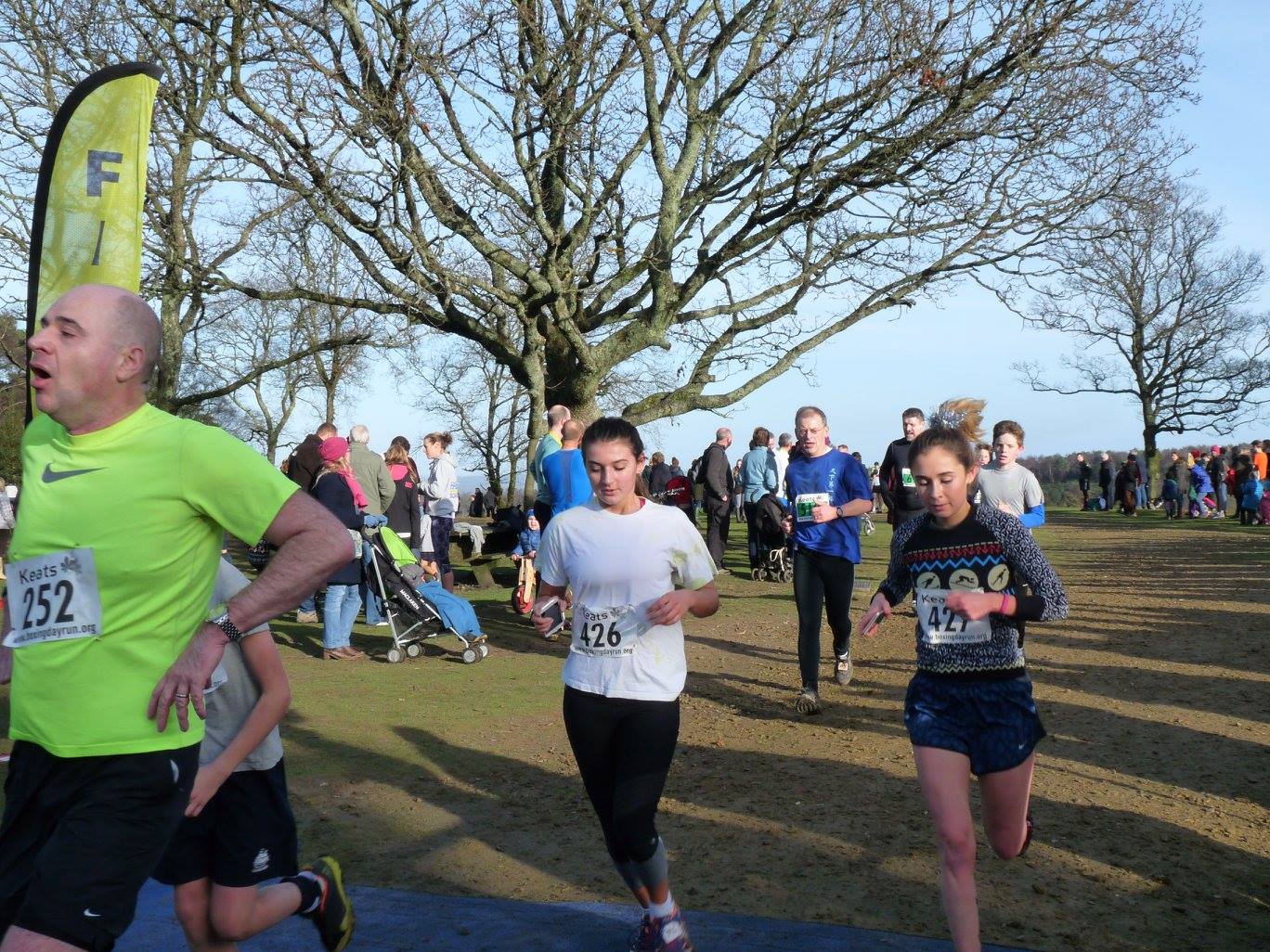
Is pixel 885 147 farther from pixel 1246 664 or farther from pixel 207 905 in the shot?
pixel 207 905

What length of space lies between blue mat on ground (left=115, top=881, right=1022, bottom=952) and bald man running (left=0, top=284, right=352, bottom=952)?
1.92 metres

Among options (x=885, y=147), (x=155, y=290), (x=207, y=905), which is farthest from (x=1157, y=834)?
(x=155, y=290)

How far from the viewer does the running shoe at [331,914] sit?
13.1 feet

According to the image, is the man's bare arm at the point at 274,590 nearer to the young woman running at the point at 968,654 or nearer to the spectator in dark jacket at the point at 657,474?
the young woman running at the point at 968,654

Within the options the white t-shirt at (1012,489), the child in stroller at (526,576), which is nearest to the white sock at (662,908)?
the white t-shirt at (1012,489)

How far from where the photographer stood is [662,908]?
172 inches

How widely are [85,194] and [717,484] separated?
44.2 feet

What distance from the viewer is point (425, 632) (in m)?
11.2

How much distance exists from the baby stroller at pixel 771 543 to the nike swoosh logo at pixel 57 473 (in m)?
14.4

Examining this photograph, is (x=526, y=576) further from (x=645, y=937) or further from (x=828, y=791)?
(x=645, y=937)

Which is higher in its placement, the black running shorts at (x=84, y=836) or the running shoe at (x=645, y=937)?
the black running shorts at (x=84, y=836)

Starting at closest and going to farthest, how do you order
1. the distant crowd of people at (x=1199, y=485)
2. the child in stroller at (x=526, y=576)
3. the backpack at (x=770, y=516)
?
the child in stroller at (x=526, y=576) → the backpack at (x=770, y=516) → the distant crowd of people at (x=1199, y=485)

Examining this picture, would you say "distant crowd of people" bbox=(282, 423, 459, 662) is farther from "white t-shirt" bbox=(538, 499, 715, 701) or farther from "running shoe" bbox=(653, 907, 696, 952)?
"running shoe" bbox=(653, 907, 696, 952)

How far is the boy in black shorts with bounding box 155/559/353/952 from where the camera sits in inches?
137
